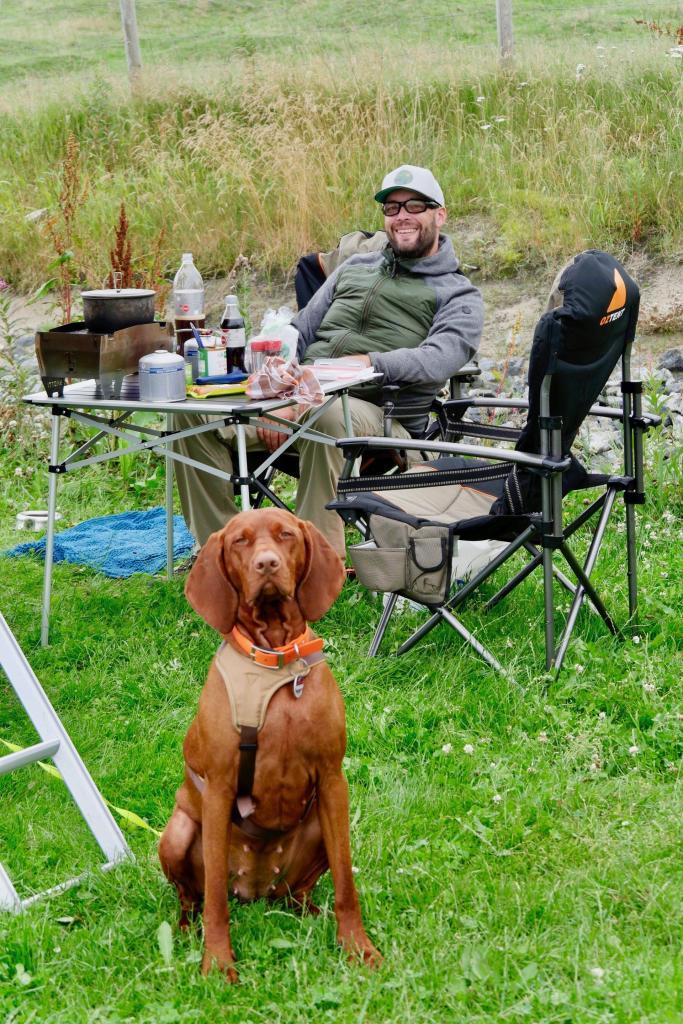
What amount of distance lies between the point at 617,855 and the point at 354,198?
20.1 ft

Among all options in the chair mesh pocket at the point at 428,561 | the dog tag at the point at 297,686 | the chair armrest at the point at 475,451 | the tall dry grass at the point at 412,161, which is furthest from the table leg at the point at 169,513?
the tall dry grass at the point at 412,161

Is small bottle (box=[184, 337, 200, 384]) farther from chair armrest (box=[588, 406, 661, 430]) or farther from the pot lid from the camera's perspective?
chair armrest (box=[588, 406, 661, 430])

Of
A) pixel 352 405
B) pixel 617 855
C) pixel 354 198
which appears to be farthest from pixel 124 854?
pixel 354 198

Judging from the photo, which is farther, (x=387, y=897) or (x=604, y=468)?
(x=604, y=468)

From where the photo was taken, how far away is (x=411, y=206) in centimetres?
471

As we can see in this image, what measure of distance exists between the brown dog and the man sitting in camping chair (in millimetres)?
2135

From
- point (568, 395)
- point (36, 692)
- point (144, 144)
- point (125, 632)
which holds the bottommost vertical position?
point (125, 632)

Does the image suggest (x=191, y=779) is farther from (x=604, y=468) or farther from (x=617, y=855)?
(x=604, y=468)

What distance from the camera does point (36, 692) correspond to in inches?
112

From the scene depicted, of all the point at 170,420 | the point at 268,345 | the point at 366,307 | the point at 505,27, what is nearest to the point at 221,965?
the point at 268,345

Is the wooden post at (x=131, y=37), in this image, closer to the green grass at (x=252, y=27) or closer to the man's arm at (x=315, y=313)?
the green grass at (x=252, y=27)

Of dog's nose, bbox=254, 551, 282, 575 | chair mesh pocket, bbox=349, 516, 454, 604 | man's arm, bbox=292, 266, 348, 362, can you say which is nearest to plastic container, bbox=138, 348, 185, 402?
chair mesh pocket, bbox=349, 516, 454, 604

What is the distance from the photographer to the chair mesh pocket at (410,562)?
3.53 metres

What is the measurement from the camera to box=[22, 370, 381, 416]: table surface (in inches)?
146
